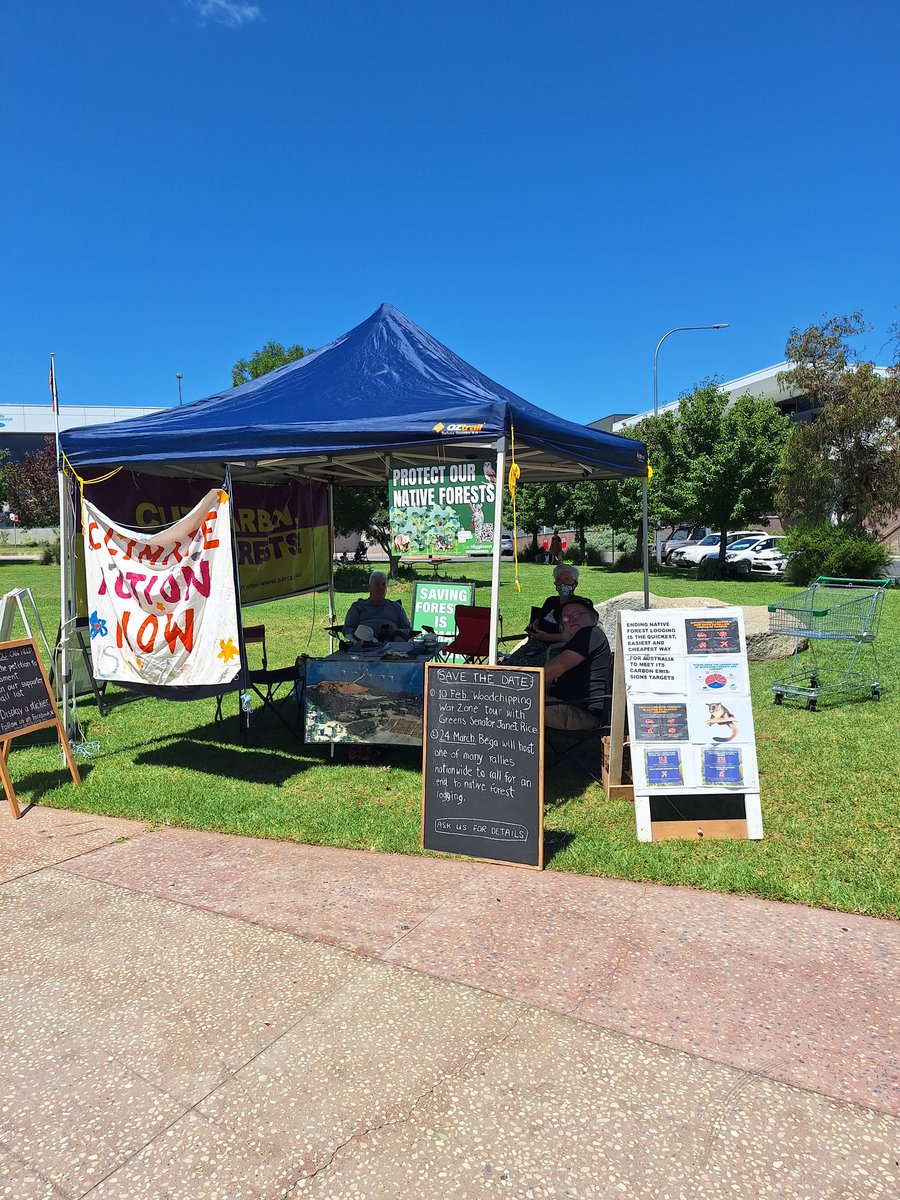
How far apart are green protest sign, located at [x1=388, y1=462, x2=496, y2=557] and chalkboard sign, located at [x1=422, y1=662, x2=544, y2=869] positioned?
89cm

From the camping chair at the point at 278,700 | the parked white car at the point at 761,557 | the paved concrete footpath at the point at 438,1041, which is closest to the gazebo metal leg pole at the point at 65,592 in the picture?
the camping chair at the point at 278,700

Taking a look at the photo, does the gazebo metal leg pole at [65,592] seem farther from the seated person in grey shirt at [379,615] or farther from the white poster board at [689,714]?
the white poster board at [689,714]

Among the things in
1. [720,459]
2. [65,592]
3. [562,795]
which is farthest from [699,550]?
[65,592]

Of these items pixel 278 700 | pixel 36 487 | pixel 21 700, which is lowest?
pixel 278 700

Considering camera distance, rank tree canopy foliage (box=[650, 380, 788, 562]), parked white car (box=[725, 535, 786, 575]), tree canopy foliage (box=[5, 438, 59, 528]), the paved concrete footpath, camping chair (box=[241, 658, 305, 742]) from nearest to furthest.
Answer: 1. the paved concrete footpath
2. camping chair (box=[241, 658, 305, 742])
3. tree canopy foliage (box=[650, 380, 788, 562])
4. parked white car (box=[725, 535, 786, 575])
5. tree canopy foliage (box=[5, 438, 59, 528])

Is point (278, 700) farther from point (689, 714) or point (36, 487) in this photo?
point (36, 487)

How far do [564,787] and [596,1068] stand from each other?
9.68 feet

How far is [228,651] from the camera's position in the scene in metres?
5.71

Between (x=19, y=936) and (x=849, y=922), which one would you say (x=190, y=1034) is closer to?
(x=19, y=936)

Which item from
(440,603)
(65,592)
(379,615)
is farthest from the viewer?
(440,603)

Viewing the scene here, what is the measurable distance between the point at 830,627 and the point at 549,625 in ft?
11.9

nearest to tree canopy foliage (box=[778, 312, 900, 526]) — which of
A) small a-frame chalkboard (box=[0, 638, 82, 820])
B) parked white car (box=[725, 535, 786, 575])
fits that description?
parked white car (box=[725, 535, 786, 575])

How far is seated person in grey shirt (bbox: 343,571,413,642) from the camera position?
7320 millimetres

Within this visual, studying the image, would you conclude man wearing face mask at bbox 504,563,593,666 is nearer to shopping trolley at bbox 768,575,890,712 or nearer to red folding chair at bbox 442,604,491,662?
red folding chair at bbox 442,604,491,662
